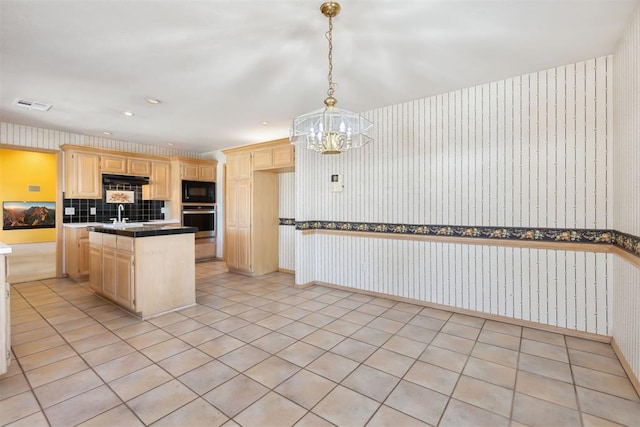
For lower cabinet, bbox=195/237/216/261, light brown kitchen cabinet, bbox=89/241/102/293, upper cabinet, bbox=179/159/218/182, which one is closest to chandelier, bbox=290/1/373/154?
light brown kitchen cabinet, bbox=89/241/102/293

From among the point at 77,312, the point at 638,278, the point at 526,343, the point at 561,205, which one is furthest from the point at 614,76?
the point at 77,312

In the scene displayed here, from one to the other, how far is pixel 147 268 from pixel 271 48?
2741 millimetres

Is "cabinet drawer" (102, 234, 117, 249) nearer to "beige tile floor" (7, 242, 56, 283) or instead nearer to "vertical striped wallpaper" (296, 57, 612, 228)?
"beige tile floor" (7, 242, 56, 283)

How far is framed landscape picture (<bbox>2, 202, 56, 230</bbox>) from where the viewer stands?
7695mm

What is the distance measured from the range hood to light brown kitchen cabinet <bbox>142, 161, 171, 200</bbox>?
15 centimetres

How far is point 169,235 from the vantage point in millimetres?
3615

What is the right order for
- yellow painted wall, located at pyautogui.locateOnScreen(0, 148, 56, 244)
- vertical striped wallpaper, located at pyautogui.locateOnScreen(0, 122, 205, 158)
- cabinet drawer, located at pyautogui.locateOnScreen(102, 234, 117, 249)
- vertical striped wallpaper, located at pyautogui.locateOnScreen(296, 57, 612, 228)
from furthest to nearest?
yellow painted wall, located at pyautogui.locateOnScreen(0, 148, 56, 244), vertical striped wallpaper, located at pyautogui.locateOnScreen(0, 122, 205, 158), cabinet drawer, located at pyautogui.locateOnScreen(102, 234, 117, 249), vertical striped wallpaper, located at pyautogui.locateOnScreen(296, 57, 612, 228)

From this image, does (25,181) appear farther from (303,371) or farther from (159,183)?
(303,371)

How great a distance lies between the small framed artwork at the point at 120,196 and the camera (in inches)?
231

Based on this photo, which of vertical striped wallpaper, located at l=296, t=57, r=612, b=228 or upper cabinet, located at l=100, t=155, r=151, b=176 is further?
upper cabinet, located at l=100, t=155, r=151, b=176

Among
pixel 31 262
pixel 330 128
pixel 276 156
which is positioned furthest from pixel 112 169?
pixel 330 128

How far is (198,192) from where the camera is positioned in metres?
6.64

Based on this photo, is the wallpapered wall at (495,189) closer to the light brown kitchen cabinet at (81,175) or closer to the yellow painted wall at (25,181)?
the light brown kitchen cabinet at (81,175)

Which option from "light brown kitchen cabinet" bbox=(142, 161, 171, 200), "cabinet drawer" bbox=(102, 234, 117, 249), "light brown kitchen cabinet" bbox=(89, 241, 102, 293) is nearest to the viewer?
"cabinet drawer" bbox=(102, 234, 117, 249)
